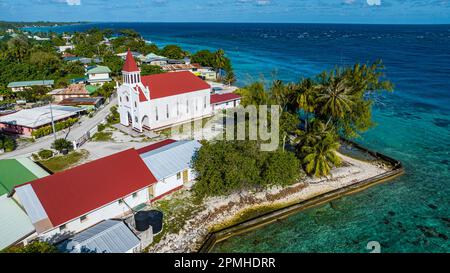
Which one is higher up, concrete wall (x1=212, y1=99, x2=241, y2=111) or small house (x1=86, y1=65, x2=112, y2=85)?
small house (x1=86, y1=65, x2=112, y2=85)

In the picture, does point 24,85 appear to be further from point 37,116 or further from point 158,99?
point 158,99

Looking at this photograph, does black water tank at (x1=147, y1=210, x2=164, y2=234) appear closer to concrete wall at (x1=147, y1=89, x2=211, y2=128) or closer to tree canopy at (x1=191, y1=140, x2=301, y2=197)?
tree canopy at (x1=191, y1=140, x2=301, y2=197)

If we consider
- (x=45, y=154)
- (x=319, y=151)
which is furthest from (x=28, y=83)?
(x=319, y=151)

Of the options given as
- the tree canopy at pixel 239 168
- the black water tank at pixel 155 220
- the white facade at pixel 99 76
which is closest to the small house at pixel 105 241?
the black water tank at pixel 155 220

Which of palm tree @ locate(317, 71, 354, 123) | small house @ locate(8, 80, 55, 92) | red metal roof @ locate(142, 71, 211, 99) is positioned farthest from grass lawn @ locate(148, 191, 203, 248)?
small house @ locate(8, 80, 55, 92)

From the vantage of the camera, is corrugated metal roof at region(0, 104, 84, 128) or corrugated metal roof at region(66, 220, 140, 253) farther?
corrugated metal roof at region(0, 104, 84, 128)

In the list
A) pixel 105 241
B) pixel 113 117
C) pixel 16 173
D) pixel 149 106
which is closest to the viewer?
pixel 105 241

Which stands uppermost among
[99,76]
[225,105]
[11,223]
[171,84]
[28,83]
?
[99,76]
